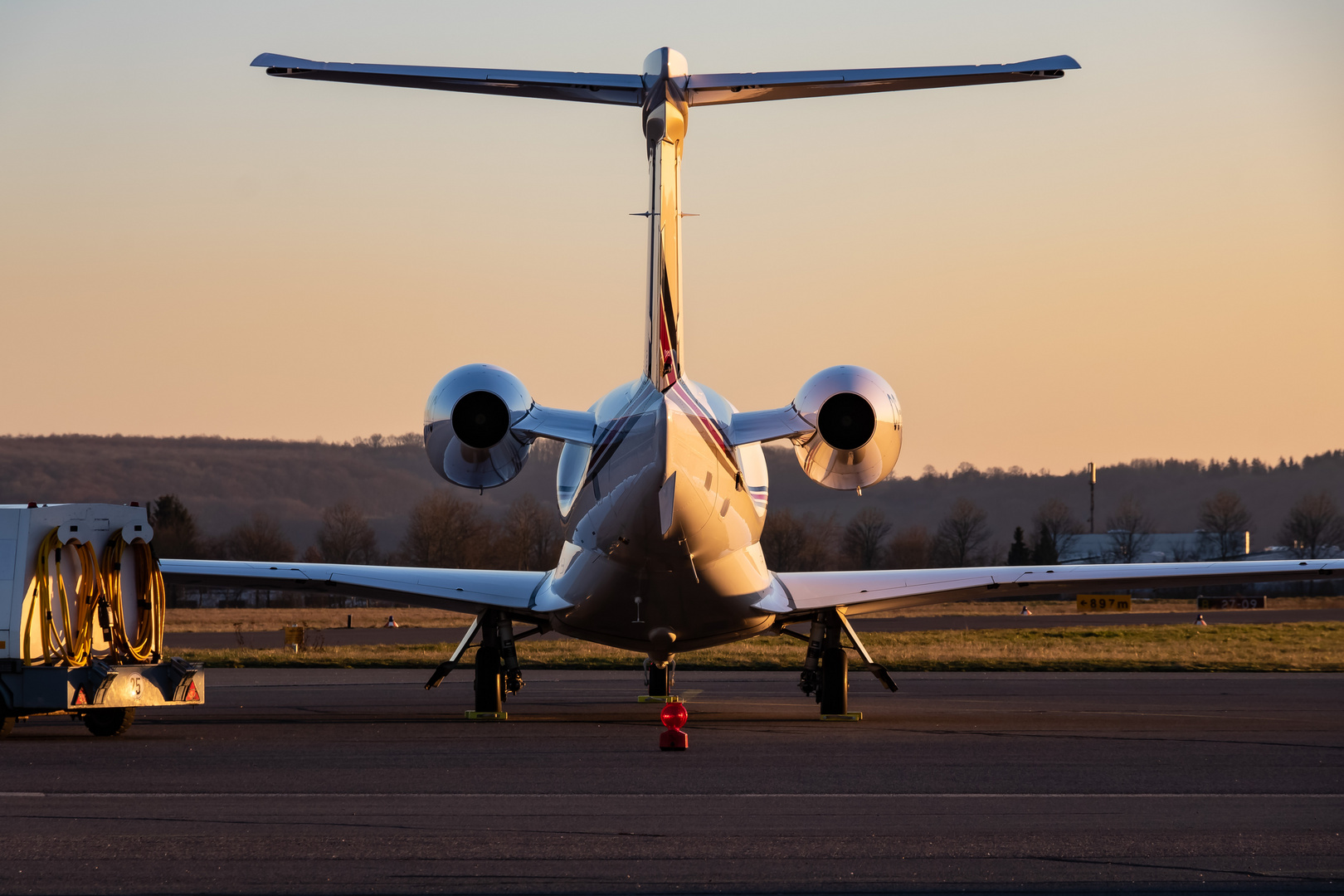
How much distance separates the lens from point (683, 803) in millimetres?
10555

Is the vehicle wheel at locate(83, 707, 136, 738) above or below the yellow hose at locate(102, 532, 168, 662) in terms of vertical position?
below

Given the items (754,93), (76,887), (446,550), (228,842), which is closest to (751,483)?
(754,93)

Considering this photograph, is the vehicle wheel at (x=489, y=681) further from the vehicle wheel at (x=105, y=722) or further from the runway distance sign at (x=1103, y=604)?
the runway distance sign at (x=1103, y=604)

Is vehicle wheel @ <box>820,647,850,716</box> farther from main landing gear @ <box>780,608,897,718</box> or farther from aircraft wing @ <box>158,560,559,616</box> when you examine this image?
aircraft wing @ <box>158,560,559,616</box>

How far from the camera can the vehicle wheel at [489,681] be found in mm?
19109

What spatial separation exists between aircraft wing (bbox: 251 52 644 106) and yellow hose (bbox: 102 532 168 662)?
247 inches

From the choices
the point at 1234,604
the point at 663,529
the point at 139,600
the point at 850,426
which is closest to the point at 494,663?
the point at 139,600

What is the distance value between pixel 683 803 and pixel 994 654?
27397mm

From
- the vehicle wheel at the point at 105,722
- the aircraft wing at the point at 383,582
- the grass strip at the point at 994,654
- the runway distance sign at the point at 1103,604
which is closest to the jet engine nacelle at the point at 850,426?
the aircraft wing at the point at 383,582

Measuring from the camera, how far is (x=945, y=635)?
48438mm

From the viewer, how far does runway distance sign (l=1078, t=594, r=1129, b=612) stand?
7012 centimetres

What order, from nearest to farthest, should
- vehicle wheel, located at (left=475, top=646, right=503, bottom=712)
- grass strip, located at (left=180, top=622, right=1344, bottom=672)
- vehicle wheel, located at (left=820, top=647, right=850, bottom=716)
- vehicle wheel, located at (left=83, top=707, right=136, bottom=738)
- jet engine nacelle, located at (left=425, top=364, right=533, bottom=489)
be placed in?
vehicle wheel, located at (left=83, top=707, right=136, bottom=738)
jet engine nacelle, located at (left=425, top=364, right=533, bottom=489)
vehicle wheel, located at (left=820, top=647, right=850, bottom=716)
vehicle wheel, located at (left=475, top=646, right=503, bottom=712)
grass strip, located at (left=180, top=622, right=1344, bottom=672)

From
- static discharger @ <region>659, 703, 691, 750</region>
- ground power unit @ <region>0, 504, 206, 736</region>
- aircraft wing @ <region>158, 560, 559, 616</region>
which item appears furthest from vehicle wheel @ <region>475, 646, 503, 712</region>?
static discharger @ <region>659, 703, 691, 750</region>

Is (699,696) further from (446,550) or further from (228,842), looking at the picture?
(446,550)
